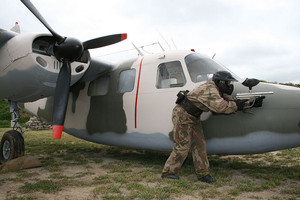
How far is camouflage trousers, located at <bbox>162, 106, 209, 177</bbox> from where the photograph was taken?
4.59 m

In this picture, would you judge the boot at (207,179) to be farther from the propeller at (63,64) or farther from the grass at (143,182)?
the propeller at (63,64)

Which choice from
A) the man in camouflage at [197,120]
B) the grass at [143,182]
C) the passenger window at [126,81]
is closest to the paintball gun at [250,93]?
the man in camouflage at [197,120]

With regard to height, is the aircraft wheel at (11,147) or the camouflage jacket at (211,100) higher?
the camouflage jacket at (211,100)

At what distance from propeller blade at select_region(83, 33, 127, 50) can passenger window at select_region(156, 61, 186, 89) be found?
1.47 meters

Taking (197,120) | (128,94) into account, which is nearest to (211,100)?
(197,120)

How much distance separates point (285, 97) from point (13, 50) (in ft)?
18.9

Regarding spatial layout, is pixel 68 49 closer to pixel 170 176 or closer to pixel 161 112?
pixel 161 112

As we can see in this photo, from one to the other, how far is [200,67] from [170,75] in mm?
719

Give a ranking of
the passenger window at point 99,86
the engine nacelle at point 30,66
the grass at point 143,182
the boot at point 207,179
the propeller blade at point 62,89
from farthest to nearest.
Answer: the passenger window at point 99,86, the propeller blade at point 62,89, the engine nacelle at point 30,66, the boot at point 207,179, the grass at point 143,182

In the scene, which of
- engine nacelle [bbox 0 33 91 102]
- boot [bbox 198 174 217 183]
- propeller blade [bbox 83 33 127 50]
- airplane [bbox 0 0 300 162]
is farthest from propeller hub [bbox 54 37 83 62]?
boot [bbox 198 174 217 183]

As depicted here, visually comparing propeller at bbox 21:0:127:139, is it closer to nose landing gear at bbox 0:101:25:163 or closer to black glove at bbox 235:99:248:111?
nose landing gear at bbox 0:101:25:163

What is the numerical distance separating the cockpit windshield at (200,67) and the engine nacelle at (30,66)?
273 cm

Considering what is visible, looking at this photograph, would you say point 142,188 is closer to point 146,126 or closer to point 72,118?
point 146,126

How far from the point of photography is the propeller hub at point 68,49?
228 inches
